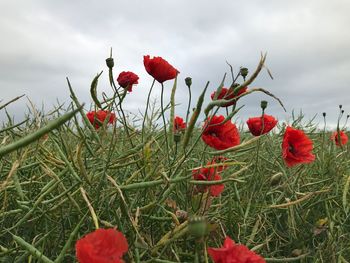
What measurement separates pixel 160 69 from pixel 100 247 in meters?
0.68

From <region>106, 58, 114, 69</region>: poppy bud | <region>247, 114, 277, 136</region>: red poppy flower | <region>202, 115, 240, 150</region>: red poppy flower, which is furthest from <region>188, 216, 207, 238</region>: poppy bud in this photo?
<region>247, 114, 277, 136</region>: red poppy flower

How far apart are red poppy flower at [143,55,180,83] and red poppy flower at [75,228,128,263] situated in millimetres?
649

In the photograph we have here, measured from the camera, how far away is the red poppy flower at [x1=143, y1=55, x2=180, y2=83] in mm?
1219

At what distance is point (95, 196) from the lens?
1082 mm

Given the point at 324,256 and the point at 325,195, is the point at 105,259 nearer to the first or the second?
the point at 324,256

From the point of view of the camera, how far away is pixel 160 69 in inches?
48.1

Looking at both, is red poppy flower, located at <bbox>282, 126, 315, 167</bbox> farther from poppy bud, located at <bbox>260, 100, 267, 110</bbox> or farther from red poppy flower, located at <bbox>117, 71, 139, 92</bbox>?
red poppy flower, located at <bbox>117, 71, 139, 92</bbox>

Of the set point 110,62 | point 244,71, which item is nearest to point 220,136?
point 244,71

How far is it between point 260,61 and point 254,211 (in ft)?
1.89

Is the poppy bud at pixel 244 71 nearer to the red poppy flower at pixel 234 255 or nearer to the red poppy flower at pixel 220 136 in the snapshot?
the red poppy flower at pixel 220 136

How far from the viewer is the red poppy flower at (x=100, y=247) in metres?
0.60

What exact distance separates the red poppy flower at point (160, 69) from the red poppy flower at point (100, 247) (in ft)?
2.13

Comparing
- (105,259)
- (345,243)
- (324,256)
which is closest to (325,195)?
(345,243)

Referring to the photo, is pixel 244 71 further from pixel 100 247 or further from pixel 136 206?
pixel 100 247
